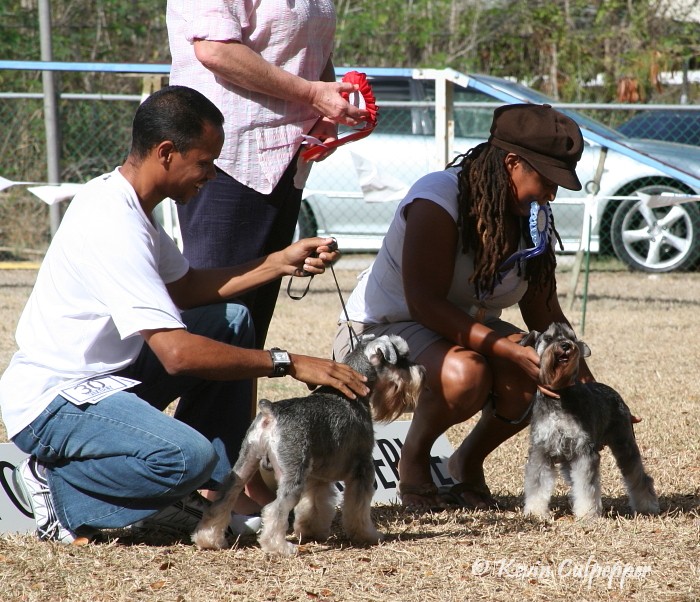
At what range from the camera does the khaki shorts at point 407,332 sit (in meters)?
4.39

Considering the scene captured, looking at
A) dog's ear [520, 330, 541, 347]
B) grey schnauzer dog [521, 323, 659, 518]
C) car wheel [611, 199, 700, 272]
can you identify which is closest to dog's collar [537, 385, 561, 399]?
grey schnauzer dog [521, 323, 659, 518]

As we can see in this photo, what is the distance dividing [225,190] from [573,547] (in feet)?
6.29

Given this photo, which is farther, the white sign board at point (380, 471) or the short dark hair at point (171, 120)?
the white sign board at point (380, 471)

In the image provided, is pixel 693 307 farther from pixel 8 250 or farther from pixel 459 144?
pixel 8 250

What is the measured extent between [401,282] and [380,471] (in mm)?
885

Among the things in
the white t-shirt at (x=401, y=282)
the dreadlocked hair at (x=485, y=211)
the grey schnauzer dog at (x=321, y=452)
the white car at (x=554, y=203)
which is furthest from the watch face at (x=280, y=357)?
the white car at (x=554, y=203)

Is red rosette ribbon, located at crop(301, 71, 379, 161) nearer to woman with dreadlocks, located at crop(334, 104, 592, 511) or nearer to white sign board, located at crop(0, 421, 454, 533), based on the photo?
woman with dreadlocks, located at crop(334, 104, 592, 511)

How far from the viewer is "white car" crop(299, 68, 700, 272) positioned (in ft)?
36.5

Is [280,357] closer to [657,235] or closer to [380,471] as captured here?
[380,471]

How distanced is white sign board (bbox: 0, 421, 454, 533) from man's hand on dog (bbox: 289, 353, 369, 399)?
928 mm

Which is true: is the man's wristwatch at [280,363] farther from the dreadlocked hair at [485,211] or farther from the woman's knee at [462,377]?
the dreadlocked hair at [485,211]

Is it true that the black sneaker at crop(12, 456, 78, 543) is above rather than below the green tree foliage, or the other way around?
below

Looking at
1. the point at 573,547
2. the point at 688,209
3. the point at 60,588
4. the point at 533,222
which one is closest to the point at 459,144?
the point at 688,209

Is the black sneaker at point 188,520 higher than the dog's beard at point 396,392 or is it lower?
lower
